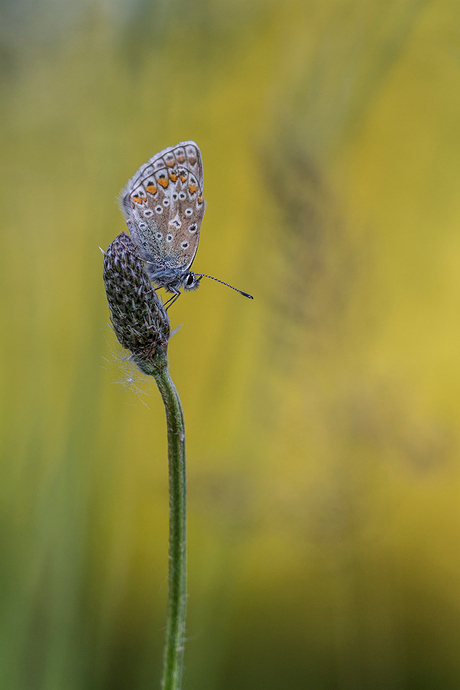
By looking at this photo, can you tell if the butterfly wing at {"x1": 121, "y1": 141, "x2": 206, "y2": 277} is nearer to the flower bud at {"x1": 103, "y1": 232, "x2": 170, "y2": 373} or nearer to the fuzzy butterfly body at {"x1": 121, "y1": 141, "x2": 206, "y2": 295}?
the fuzzy butterfly body at {"x1": 121, "y1": 141, "x2": 206, "y2": 295}

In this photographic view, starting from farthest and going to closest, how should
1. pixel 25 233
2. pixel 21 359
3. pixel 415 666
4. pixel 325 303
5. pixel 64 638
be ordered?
pixel 21 359, pixel 415 666, pixel 25 233, pixel 64 638, pixel 325 303

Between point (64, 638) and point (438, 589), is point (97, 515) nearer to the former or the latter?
point (64, 638)

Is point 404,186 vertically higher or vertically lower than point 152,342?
higher

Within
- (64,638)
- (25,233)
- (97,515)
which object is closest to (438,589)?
(97,515)

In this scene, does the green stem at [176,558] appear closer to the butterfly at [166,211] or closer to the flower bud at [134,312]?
the flower bud at [134,312]

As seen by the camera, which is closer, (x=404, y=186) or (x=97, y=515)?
(x=97, y=515)

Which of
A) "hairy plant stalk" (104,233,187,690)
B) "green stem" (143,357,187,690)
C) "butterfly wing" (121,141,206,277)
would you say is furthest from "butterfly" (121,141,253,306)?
"green stem" (143,357,187,690)

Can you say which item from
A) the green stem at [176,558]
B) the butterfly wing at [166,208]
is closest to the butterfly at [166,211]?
the butterfly wing at [166,208]
